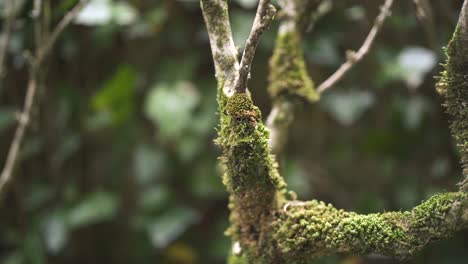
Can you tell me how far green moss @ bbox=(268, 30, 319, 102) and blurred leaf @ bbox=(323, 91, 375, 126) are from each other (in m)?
0.77

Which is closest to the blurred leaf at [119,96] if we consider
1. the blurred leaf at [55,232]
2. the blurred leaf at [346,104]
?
the blurred leaf at [55,232]

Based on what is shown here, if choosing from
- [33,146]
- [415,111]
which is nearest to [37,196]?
[33,146]

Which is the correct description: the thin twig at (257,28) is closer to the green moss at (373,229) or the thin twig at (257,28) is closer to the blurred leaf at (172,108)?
the green moss at (373,229)

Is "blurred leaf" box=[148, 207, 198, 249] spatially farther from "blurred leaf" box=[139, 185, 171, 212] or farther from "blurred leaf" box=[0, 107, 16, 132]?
"blurred leaf" box=[0, 107, 16, 132]

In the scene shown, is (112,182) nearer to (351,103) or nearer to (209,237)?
(209,237)

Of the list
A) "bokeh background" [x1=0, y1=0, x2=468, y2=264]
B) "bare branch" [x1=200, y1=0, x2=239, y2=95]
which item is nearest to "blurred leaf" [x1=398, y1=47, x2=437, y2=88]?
"bokeh background" [x1=0, y1=0, x2=468, y2=264]

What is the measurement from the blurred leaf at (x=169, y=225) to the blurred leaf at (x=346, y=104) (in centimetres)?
52

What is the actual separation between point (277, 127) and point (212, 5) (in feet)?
0.96

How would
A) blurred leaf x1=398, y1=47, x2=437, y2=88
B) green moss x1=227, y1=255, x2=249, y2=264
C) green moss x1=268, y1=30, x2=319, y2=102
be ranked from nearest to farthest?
1. green moss x1=227, y1=255, x2=249, y2=264
2. green moss x1=268, y1=30, x2=319, y2=102
3. blurred leaf x1=398, y1=47, x2=437, y2=88

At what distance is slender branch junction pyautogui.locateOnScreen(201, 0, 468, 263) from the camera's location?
592 millimetres

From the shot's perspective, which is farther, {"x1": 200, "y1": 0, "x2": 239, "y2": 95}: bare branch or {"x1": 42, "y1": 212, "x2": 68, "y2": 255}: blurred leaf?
{"x1": 42, "y1": 212, "x2": 68, "y2": 255}: blurred leaf

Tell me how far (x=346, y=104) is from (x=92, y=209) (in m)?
0.84

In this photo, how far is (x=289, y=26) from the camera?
906 millimetres

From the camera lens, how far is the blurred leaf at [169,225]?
162 cm
